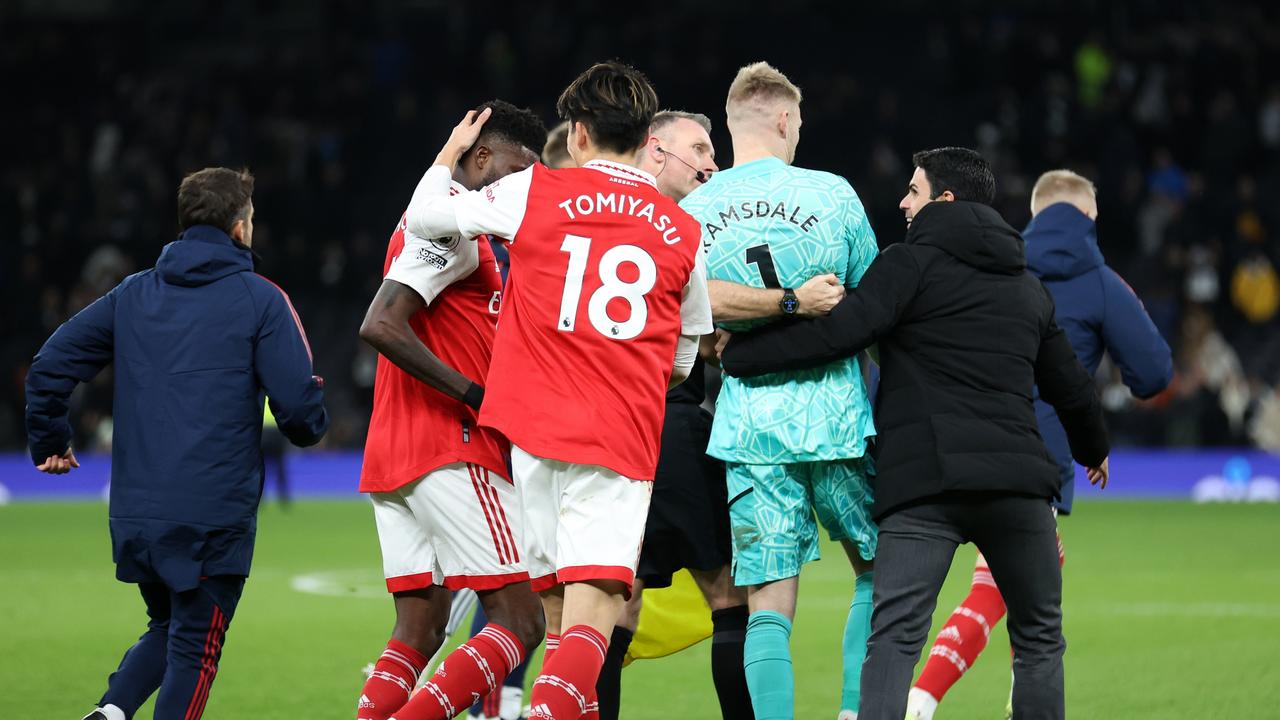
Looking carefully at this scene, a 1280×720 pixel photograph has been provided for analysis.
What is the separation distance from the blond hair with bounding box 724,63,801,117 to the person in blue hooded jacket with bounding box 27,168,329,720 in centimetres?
190

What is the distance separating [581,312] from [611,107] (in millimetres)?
683

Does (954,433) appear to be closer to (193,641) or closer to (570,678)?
(570,678)

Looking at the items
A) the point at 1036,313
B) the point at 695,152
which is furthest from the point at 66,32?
the point at 1036,313

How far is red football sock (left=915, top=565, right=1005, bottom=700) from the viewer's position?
6.50 m

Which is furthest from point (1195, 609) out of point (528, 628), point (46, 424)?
point (46, 424)

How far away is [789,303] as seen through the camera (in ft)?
18.2

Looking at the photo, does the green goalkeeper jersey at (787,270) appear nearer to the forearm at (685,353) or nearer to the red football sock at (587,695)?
the forearm at (685,353)

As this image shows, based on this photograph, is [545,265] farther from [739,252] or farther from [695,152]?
[695,152]

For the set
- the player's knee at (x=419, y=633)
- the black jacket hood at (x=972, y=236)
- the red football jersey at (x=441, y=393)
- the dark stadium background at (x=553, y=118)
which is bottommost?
the player's knee at (x=419, y=633)

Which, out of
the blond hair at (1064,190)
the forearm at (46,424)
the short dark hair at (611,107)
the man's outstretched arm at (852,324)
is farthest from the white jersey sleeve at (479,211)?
the blond hair at (1064,190)

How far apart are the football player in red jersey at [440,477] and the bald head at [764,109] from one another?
957 millimetres

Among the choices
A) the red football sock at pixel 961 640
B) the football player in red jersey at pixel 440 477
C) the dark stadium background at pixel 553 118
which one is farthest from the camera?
the dark stadium background at pixel 553 118

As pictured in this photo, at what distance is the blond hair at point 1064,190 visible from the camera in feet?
24.5

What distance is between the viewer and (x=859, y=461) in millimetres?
5801
